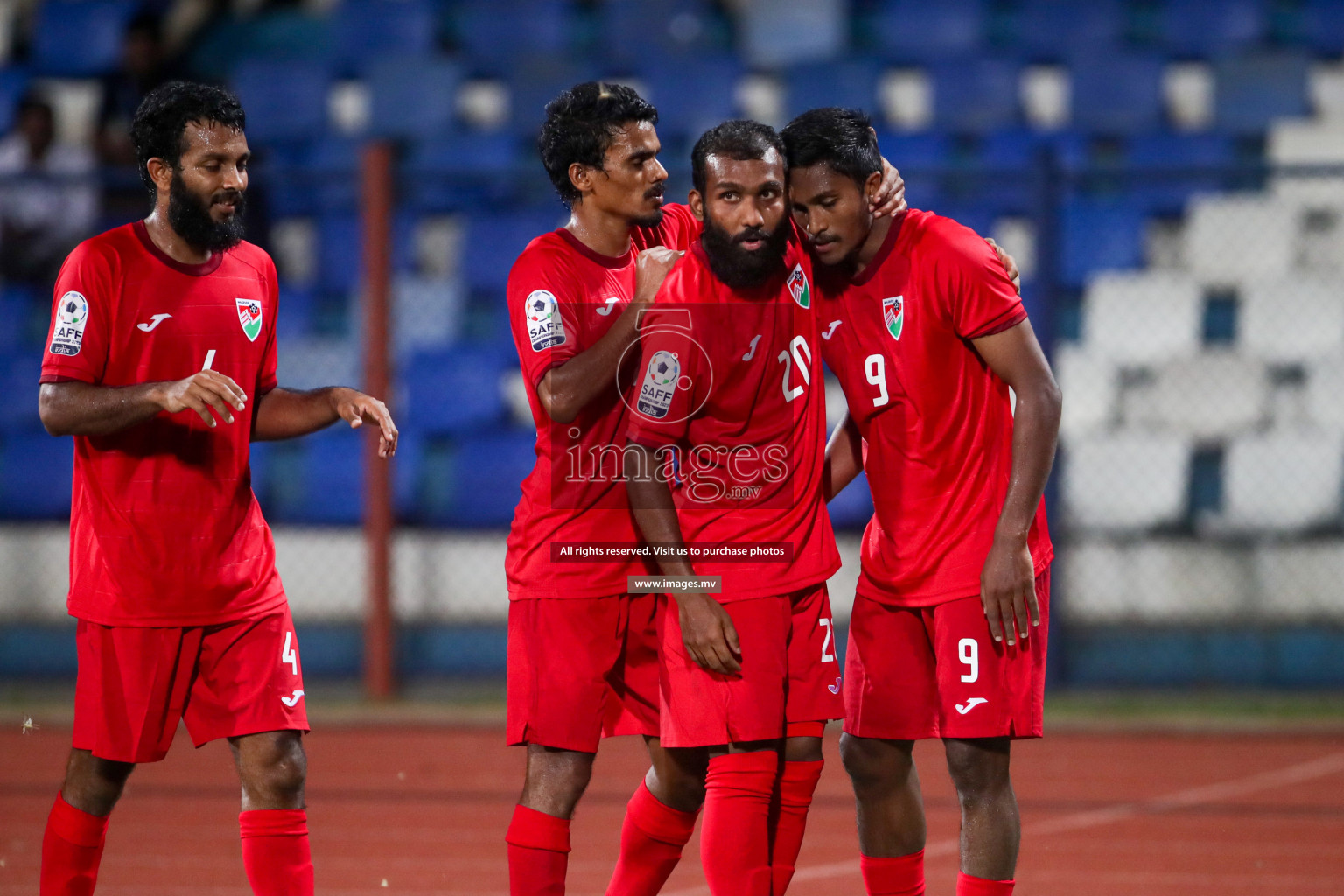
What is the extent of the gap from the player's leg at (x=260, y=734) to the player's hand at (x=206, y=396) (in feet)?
1.85

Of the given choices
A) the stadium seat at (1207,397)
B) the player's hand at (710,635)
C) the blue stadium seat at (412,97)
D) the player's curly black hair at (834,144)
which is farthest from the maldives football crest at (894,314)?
the blue stadium seat at (412,97)

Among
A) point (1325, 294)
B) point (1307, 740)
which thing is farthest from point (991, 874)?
point (1325, 294)

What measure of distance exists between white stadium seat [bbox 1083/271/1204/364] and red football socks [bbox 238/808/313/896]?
5.91 metres

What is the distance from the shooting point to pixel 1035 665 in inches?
130

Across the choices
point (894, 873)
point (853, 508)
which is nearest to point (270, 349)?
point (894, 873)

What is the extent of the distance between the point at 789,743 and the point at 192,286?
1.68 metres

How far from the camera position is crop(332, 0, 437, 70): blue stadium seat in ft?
32.4

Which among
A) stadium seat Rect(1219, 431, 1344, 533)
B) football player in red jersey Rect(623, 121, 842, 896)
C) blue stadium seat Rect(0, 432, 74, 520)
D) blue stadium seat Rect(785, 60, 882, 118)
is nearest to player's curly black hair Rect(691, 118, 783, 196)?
football player in red jersey Rect(623, 121, 842, 896)

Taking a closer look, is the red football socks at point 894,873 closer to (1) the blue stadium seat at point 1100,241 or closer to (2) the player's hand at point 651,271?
(2) the player's hand at point 651,271

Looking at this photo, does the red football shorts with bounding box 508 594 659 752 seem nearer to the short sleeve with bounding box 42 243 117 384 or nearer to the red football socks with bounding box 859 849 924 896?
the red football socks with bounding box 859 849 924 896

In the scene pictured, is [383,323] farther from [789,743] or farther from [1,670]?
[789,743]

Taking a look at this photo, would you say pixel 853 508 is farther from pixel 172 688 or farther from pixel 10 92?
pixel 10 92

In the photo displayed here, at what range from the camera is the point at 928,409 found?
332cm

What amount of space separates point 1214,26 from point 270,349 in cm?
762
